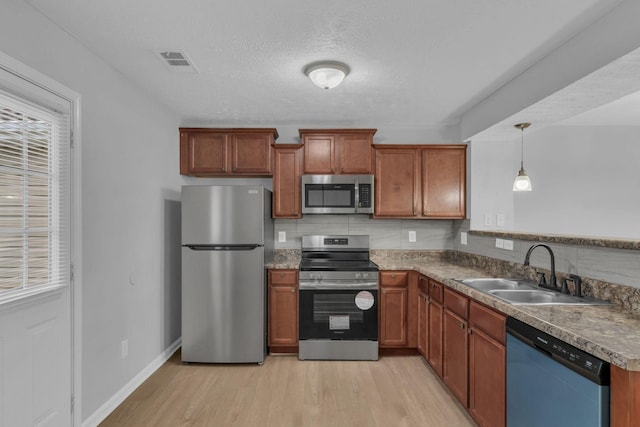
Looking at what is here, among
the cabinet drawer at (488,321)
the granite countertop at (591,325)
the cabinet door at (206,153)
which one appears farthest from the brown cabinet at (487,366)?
the cabinet door at (206,153)

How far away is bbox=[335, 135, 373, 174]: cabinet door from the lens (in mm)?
3535

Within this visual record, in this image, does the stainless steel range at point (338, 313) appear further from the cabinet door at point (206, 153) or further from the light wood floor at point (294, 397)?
the cabinet door at point (206, 153)

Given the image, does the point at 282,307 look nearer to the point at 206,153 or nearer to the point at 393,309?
the point at 393,309

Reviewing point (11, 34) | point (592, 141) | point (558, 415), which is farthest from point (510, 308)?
point (592, 141)

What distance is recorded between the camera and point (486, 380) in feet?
6.50

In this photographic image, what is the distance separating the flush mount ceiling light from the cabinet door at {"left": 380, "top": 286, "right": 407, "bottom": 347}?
2.04 m

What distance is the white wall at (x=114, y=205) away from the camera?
187 cm

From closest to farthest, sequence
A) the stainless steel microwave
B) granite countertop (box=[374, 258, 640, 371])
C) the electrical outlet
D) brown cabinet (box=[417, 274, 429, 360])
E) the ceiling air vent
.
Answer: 1. granite countertop (box=[374, 258, 640, 371])
2. the ceiling air vent
3. the electrical outlet
4. brown cabinet (box=[417, 274, 429, 360])
5. the stainless steel microwave

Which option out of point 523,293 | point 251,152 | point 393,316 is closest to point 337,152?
point 251,152

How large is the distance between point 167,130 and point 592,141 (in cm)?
465

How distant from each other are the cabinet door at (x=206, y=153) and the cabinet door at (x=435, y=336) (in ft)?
8.13

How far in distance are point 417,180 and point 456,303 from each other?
61.6 inches

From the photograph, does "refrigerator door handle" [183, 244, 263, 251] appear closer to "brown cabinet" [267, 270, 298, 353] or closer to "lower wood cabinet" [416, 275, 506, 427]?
"brown cabinet" [267, 270, 298, 353]

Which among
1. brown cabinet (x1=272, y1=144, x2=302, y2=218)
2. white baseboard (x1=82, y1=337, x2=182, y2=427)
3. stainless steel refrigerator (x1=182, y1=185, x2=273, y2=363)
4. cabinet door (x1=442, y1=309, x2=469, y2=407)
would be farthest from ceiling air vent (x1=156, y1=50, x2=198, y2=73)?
cabinet door (x1=442, y1=309, x2=469, y2=407)
